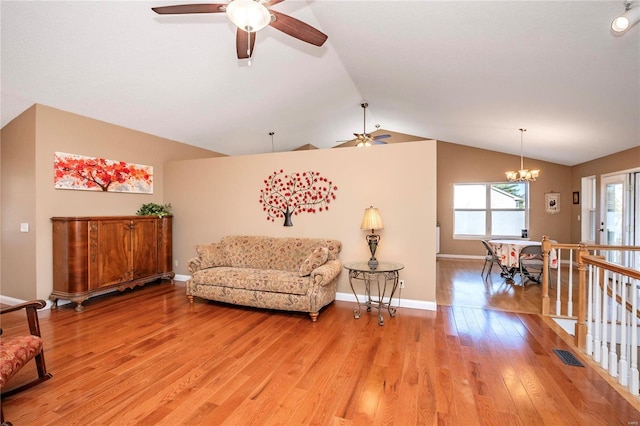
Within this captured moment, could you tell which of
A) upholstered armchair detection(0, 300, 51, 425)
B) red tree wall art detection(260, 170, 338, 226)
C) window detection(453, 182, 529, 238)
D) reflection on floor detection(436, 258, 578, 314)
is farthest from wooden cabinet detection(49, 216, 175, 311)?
window detection(453, 182, 529, 238)

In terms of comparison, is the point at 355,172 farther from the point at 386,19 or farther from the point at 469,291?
the point at 469,291

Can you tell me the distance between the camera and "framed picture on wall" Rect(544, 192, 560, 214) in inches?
288

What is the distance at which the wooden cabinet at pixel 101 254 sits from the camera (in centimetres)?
385

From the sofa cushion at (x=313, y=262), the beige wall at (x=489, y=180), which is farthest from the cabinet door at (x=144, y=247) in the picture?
the beige wall at (x=489, y=180)

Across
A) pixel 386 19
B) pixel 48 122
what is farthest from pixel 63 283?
pixel 386 19

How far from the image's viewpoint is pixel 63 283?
12.8ft

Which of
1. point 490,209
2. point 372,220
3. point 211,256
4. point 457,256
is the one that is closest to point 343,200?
point 372,220

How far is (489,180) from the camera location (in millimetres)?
7855

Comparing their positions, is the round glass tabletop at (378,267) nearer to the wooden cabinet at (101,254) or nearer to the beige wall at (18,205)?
the wooden cabinet at (101,254)

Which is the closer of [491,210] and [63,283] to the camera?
[63,283]

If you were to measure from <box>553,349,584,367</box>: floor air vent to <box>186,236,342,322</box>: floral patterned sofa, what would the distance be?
2380 millimetres

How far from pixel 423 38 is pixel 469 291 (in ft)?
12.6

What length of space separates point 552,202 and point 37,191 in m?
10.1

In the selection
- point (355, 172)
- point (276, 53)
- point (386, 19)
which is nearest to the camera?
point (386, 19)
